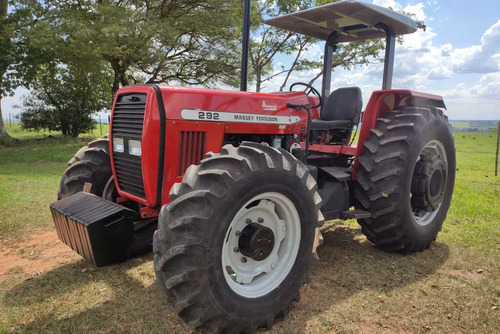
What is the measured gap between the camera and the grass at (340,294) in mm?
2752

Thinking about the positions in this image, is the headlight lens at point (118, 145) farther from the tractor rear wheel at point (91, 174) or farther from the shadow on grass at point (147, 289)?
the shadow on grass at point (147, 289)

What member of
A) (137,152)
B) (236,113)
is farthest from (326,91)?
(137,152)

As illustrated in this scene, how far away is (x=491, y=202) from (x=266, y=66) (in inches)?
472

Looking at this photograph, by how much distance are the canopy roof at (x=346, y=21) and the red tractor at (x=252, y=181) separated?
2 centimetres

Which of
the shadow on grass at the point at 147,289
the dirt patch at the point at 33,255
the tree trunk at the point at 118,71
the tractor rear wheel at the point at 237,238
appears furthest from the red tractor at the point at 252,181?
the tree trunk at the point at 118,71

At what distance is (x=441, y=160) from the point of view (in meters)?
4.26

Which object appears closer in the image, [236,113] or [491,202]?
[236,113]

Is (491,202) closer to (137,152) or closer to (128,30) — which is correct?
(137,152)

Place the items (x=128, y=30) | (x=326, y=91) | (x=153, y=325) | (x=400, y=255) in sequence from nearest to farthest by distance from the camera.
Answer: (x=153, y=325) → (x=400, y=255) → (x=326, y=91) → (x=128, y=30)

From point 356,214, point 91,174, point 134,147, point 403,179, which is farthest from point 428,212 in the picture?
point 91,174

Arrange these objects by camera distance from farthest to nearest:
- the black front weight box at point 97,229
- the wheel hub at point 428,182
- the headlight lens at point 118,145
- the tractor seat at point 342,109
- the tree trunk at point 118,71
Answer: the tree trunk at point 118,71 → the tractor seat at point 342,109 → the wheel hub at point 428,182 → the headlight lens at point 118,145 → the black front weight box at point 97,229

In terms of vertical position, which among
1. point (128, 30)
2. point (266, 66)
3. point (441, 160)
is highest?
point (128, 30)

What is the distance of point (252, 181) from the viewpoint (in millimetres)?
2535

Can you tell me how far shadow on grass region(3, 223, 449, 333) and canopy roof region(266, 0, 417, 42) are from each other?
254 cm
